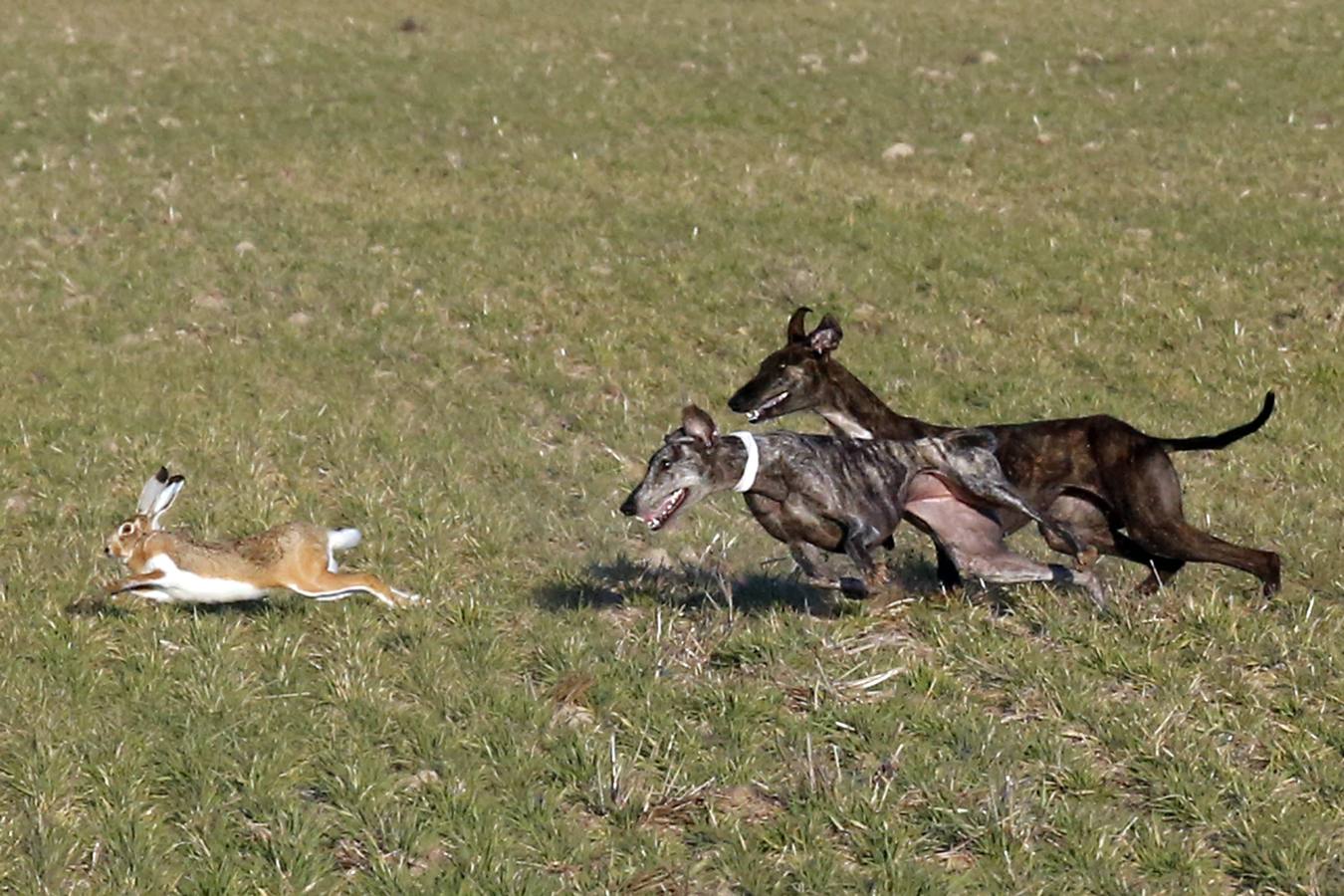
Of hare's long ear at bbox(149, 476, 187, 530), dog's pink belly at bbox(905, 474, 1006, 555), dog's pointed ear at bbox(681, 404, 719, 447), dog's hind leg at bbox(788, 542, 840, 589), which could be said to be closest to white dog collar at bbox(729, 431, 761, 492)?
dog's pointed ear at bbox(681, 404, 719, 447)

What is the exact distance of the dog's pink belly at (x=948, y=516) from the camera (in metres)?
8.91

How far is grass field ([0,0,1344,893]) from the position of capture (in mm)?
6535

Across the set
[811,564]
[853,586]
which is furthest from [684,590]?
[853,586]

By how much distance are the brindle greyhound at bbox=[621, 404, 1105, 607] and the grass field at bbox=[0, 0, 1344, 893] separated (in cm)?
34

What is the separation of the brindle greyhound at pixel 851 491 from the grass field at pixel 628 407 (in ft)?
1.13

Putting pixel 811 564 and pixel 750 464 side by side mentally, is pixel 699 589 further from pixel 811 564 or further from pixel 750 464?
pixel 750 464

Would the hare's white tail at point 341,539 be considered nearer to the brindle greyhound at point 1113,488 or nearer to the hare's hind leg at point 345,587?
the hare's hind leg at point 345,587

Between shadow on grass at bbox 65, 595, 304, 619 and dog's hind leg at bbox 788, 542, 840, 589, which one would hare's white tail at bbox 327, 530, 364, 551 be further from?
dog's hind leg at bbox 788, 542, 840, 589

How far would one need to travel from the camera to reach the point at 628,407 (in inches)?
563

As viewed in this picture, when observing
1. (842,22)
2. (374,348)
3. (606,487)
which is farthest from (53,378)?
(842,22)

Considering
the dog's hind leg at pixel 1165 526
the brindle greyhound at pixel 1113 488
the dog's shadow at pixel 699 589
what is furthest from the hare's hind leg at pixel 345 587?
the dog's hind leg at pixel 1165 526

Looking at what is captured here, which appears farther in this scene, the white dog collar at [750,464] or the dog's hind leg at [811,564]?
the dog's hind leg at [811,564]

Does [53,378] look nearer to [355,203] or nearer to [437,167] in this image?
[355,203]

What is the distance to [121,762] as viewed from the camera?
678 cm
